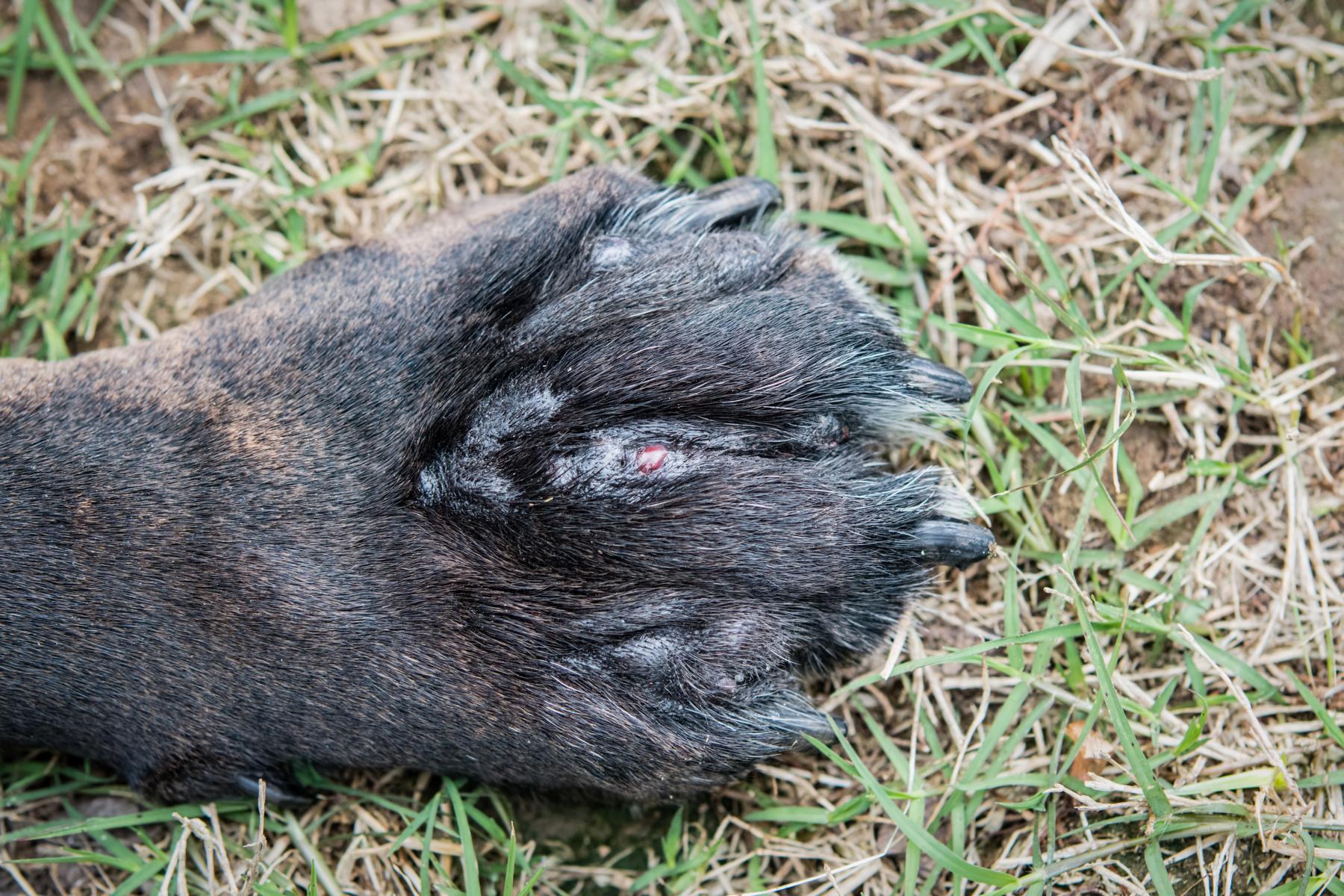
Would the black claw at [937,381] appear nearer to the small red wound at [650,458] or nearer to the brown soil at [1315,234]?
the small red wound at [650,458]

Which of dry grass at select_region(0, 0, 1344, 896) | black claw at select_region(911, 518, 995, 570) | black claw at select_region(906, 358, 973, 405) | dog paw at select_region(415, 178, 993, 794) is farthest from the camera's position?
dry grass at select_region(0, 0, 1344, 896)

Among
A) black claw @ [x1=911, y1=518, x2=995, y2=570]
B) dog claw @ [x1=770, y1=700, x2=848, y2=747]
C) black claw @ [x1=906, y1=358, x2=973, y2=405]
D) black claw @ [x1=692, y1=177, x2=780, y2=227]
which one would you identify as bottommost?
dog claw @ [x1=770, y1=700, x2=848, y2=747]

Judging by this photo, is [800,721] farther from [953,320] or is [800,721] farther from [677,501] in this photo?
[953,320]

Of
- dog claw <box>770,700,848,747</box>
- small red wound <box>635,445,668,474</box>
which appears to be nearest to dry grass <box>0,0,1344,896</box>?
dog claw <box>770,700,848,747</box>

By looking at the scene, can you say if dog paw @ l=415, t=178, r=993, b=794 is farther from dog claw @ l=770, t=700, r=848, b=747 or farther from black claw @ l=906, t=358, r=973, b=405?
black claw @ l=906, t=358, r=973, b=405

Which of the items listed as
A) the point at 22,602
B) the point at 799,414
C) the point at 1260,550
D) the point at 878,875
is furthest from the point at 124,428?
the point at 1260,550

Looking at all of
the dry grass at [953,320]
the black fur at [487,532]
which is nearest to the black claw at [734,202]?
the black fur at [487,532]

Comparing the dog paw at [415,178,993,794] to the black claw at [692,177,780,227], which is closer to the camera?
the dog paw at [415,178,993,794]

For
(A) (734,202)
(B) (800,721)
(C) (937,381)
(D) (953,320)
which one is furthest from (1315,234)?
(B) (800,721)

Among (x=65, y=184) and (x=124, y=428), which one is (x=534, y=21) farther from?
(x=124, y=428)
